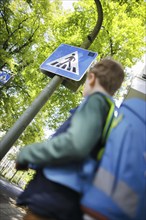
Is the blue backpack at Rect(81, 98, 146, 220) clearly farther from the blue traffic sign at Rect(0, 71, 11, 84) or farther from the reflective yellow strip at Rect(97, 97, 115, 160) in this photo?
the blue traffic sign at Rect(0, 71, 11, 84)

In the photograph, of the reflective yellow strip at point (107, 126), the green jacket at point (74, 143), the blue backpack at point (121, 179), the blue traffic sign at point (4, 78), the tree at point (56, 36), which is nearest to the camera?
the blue backpack at point (121, 179)

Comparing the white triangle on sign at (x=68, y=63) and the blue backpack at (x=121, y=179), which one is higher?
the white triangle on sign at (x=68, y=63)

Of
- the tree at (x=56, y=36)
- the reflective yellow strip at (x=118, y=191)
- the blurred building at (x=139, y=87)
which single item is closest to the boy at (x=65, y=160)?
the reflective yellow strip at (x=118, y=191)

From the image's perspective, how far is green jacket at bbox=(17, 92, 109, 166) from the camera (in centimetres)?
129

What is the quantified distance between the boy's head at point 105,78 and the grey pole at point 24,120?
5.52ft

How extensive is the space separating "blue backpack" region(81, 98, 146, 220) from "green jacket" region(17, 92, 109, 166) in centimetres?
10

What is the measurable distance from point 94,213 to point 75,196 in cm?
18

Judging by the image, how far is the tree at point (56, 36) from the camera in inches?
492

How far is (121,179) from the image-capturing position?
123 centimetres

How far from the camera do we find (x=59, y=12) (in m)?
15.4

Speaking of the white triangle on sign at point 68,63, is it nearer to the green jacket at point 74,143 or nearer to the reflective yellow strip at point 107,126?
the reflective yellow strip at point 107,126

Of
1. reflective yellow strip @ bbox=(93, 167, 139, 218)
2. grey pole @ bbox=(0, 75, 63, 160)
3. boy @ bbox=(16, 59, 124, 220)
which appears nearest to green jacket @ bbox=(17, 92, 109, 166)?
boy @ bbox=(16, 59, 124, 220)

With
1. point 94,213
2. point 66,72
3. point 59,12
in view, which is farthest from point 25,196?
point 59,12

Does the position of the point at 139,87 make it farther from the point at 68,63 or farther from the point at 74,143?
the point at 74,143
